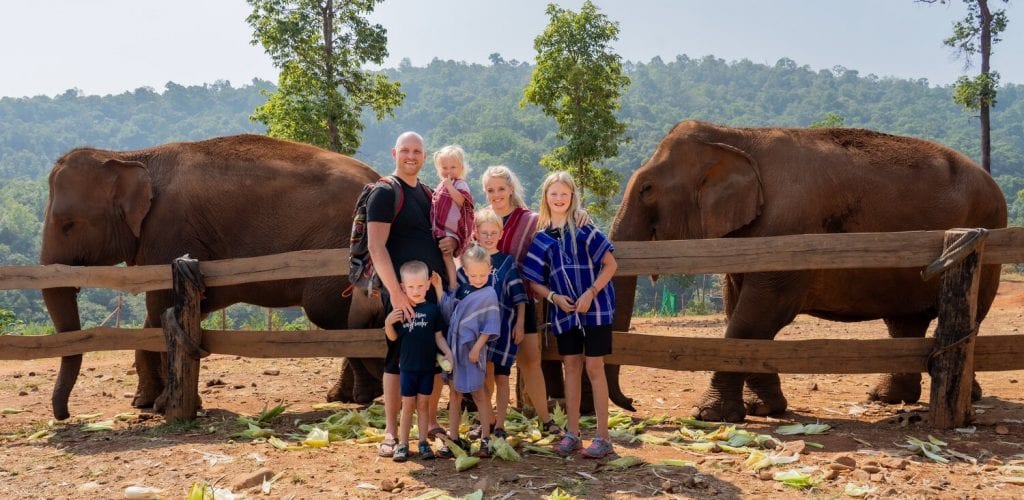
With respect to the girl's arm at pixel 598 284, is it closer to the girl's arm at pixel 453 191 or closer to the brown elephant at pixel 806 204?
the girl's arm at pixel 453 191

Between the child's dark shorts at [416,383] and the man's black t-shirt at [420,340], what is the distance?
35 millimetres

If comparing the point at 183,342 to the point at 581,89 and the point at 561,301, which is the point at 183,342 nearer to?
the point at 561,301

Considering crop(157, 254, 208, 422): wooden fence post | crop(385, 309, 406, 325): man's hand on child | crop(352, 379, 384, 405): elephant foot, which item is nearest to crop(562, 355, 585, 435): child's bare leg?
crop(385, 309, 406, 325): man's hand on child

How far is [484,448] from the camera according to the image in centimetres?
556

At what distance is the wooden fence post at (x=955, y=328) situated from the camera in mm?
6098

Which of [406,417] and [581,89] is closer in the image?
[406,417]

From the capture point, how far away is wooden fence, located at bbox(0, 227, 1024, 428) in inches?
244

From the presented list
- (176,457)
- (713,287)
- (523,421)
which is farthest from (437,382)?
(713,287)

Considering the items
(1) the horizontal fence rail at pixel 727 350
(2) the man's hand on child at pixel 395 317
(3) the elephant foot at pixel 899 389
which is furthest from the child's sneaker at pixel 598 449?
(3) the elephant foot at pixel 899 389

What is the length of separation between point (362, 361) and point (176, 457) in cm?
231

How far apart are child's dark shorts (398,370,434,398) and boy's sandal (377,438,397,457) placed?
1.30 ft

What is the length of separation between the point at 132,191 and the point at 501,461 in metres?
5.17

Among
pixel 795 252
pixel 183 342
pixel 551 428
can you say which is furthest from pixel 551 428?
pixel 183 342

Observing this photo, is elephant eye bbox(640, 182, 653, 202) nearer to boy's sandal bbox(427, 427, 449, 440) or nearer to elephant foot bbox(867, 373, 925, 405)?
elephant foot bbox(867, 373, 925, 405)
